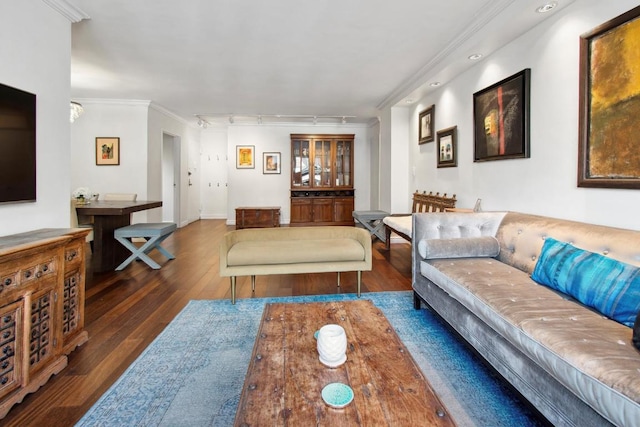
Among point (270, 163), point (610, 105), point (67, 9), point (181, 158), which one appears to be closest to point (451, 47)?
point (610, 105)

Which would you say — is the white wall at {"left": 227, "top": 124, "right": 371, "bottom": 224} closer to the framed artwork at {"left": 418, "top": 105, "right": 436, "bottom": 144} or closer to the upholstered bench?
the framed artwork at {"left": 418, "top": 105, "right": 436, "bottom": 144}

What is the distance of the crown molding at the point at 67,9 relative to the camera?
239cm

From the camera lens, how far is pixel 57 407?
160cm

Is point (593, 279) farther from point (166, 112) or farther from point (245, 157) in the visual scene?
point (245, 157)

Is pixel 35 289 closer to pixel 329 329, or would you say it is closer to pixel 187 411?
pixel 187 411

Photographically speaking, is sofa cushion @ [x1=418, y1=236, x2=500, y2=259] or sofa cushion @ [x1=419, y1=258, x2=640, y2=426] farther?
sofa cushion @ [x1=418, y1=236, x2=500, y2=259]

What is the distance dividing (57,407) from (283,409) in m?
1.38

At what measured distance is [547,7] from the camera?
2438 mm

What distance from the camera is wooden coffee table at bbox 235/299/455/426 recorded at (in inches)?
38.3

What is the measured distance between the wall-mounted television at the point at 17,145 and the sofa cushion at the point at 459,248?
280cm

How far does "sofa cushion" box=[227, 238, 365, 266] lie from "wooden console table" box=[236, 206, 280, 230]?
13.6 ft

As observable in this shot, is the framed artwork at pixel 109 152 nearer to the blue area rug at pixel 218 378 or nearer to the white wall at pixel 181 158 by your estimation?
the white wall at pixel 181 158

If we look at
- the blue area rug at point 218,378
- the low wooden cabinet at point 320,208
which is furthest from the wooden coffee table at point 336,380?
the low wooden cabinet at point 320,208

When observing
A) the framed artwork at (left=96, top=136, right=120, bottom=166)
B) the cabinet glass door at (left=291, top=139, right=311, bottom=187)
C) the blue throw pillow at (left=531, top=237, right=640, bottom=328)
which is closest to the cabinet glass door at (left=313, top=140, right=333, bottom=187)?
the cabinet glass door at (left=291, top=139, right=311, bottom=187)
